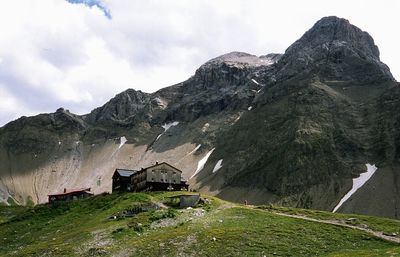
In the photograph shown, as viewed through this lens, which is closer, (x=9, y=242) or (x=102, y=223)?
(x=102, y=223)

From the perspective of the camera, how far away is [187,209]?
298 feet

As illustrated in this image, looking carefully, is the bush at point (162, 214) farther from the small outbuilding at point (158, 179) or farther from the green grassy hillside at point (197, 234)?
the small outbuilding at point (158, 179)

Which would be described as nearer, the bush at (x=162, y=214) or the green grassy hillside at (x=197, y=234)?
the green grassy hillside at (x=197, y=234)

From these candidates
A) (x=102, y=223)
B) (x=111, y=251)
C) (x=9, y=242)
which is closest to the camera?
(x=111, y=251)

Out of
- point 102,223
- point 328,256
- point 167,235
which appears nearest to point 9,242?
point 102,223

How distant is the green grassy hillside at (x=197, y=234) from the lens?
6253 centimetres

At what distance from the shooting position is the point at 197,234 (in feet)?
229

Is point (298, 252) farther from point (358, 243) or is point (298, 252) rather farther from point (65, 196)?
point (65, 196)

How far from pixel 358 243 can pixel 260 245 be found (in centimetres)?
1195

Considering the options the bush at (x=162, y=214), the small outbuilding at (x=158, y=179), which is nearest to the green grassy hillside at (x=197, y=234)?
the bush at (x=162, y=214)

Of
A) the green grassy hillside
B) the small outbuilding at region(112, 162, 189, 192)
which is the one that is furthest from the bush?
the small outbuilding at region(112, 162, 189, 192)

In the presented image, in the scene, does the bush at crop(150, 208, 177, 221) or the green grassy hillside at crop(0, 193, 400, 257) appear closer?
the green grassy hillside at crop(0, 193, 400, 257)

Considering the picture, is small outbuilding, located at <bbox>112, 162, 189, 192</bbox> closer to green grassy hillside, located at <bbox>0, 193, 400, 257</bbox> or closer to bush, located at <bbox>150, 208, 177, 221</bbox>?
green grassy hillside, located at <bbox>0, 193, 400, 257</bbox>

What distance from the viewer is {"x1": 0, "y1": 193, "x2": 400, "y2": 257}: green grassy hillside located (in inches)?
2462
